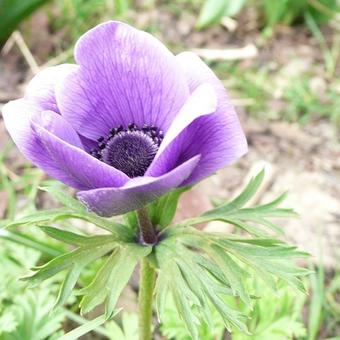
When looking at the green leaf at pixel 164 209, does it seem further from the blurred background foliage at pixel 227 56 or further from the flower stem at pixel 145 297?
the blurred background foliage at pixel 227 56

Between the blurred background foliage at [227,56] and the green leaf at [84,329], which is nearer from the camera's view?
the green leaf at [84,329]

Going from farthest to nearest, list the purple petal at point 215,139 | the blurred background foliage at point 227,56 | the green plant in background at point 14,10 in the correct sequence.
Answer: the green plant in background at point 14,10 → the blurred background foliage at point 227,56 → the purple petal at point 215,139

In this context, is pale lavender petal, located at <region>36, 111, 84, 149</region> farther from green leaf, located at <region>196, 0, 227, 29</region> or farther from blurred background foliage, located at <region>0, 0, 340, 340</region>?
green leaf, located at <region>196, 0, 227, 29</region>

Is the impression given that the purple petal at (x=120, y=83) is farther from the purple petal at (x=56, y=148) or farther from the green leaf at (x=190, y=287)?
the green leaf at (x=190, y=287)

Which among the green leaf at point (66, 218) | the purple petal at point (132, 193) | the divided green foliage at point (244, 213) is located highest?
the purple petal at point (132, 193)

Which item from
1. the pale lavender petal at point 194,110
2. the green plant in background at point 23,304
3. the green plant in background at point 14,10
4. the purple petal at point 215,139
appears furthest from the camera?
the green plant in background at point 14,10

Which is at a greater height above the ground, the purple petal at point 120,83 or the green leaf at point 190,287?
the purple petal at point 120,83

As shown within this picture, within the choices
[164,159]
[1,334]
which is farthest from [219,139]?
[1,334]

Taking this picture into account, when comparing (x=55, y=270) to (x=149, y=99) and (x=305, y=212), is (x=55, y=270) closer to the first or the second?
(x=149, y=99)

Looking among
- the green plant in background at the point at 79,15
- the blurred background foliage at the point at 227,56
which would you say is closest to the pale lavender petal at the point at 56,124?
the blurred background foliage at the point at 227,56
